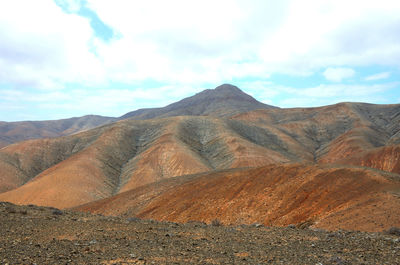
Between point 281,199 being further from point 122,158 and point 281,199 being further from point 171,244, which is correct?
point 122,158

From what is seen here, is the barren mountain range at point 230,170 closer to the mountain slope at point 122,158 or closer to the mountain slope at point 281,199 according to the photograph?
the mountain slope at point 281,199

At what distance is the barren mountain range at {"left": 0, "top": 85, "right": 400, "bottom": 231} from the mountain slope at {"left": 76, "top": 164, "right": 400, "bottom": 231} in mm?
87

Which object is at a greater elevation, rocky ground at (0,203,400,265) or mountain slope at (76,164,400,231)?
rocky ground at (0,203,400,265)

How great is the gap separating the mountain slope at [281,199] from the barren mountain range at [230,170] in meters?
0.09

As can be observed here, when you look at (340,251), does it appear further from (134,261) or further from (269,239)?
(134,261)

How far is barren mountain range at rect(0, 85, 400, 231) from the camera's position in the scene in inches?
896

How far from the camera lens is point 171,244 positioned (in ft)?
33.8

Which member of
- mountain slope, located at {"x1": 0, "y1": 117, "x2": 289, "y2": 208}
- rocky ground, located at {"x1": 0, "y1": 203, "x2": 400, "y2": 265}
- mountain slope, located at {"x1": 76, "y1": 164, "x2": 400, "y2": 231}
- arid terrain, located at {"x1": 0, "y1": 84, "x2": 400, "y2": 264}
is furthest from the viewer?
mountain slope, located at {"x1": 0, "y1": 117, "x2": 289, "y2": 208}

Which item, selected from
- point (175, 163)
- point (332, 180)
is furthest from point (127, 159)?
point (332, 180)

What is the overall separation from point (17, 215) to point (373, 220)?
57.2 ft

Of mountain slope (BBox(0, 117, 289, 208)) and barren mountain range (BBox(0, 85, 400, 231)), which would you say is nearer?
barren mountain range (BBox(0, 85, 400, 231))

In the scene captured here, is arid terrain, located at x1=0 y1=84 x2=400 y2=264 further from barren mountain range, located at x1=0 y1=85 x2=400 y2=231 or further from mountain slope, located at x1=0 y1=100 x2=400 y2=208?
mountain slope, located at x1=0 y1=100 x2=400 y2=208

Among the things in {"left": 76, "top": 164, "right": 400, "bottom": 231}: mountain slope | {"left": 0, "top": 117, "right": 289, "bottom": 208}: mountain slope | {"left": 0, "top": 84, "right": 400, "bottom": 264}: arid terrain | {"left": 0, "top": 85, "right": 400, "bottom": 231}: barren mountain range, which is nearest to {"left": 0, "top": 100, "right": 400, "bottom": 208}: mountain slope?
{"left": 0, "top": 117, "right": 289, "bottom": 208}: mountain slope

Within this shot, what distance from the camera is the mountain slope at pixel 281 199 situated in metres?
18.1
